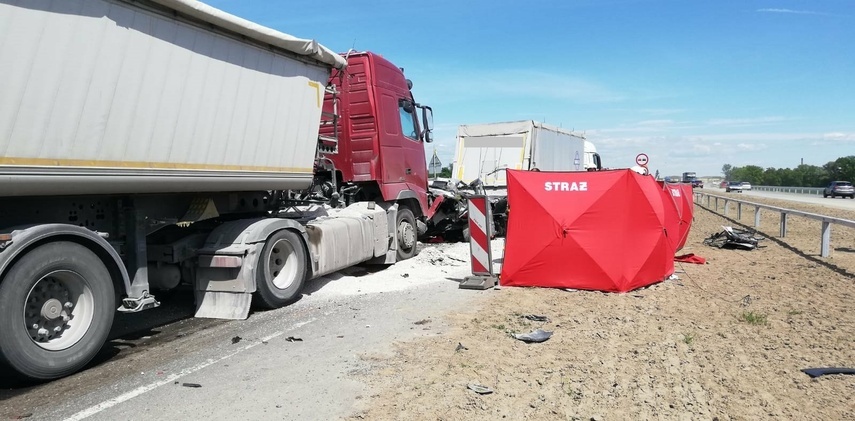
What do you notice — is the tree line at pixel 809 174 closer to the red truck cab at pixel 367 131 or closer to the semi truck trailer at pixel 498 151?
the semi truck trailer at pixel 498 151

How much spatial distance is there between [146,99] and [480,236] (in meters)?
4.68

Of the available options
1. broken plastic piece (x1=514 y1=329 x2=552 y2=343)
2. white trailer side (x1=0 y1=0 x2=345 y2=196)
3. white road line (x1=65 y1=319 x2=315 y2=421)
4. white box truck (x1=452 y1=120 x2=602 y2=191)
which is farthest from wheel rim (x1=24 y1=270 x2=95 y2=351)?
white box truck (x1=452 y1=120 x2=602 y2=191)

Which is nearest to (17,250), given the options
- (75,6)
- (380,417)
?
(75,6)

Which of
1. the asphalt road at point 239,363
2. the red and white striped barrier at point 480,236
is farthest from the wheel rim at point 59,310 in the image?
the red and white striped barrier at point 480,236

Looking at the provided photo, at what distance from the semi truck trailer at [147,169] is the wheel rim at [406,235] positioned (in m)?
1.65

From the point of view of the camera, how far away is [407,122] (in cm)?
1095

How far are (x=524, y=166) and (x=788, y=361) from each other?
12.7 metres

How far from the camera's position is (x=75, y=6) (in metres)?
4.62

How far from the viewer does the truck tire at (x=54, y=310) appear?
4.31 metres

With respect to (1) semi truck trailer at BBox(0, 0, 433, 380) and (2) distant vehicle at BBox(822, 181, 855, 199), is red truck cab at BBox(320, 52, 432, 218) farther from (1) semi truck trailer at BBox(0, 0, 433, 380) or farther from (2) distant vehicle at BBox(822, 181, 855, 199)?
(2) distant vehicle at BBox(822, 181, 855, 199)

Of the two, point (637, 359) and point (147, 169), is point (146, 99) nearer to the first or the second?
point (147, 169)

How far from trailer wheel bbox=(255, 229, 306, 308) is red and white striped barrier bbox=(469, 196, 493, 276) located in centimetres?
239

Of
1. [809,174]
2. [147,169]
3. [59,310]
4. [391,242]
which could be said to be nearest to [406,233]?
[391,242]

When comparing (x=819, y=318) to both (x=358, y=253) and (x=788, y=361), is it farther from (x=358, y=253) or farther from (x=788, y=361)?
(x=358, y=253)
